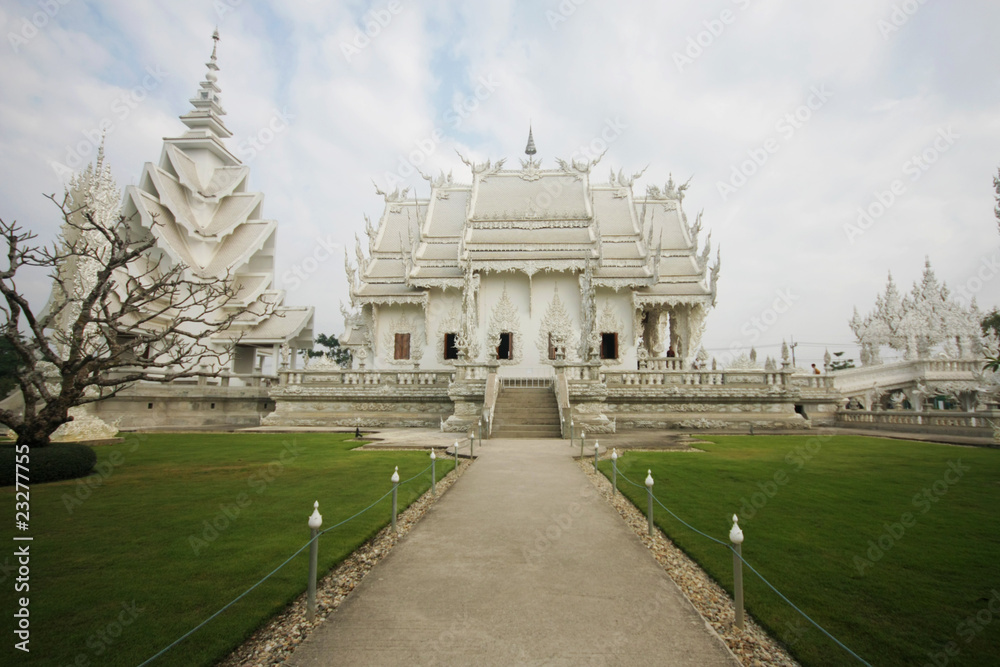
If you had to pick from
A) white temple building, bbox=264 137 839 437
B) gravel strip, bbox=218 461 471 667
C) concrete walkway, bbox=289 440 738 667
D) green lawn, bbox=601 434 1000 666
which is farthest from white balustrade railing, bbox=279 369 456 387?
gravel strip, bbox=218 461 471 667

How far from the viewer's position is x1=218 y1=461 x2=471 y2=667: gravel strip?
3.02 m

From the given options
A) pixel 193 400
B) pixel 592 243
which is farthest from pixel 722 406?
pixel 193 400

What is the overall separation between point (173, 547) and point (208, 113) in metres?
33.0

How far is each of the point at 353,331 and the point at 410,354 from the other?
5.18 metres

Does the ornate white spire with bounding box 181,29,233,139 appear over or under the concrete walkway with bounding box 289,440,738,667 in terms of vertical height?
over

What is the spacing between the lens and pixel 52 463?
303 inches

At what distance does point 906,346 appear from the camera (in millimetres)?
28422

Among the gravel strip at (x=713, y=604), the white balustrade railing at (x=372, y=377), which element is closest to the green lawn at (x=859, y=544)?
the gravel strip at (x=713, y=604)

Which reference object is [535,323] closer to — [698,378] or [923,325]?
[698,378]

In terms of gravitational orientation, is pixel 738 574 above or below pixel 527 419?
above

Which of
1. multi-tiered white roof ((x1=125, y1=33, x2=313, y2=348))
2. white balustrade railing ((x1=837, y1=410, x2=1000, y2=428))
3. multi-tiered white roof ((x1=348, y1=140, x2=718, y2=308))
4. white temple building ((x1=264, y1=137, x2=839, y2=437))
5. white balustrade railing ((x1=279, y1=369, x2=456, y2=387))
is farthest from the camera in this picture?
multi-tiered white roof ((x1=125, y1=33, x2=313, y2=348))

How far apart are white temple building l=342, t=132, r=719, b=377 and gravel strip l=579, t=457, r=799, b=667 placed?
1601cm

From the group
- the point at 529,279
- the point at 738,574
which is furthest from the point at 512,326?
the point at 738,574

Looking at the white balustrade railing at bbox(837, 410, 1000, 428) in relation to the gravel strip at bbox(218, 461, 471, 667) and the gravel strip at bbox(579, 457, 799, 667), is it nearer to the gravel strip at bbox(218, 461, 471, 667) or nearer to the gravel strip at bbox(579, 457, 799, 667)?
the gravel strip at bbox(579, 457, 799, 667)
